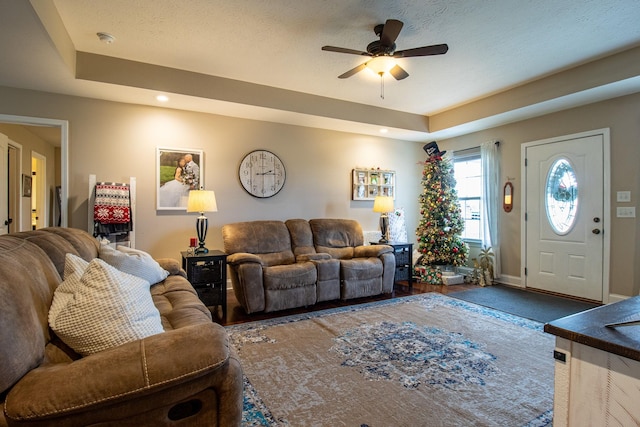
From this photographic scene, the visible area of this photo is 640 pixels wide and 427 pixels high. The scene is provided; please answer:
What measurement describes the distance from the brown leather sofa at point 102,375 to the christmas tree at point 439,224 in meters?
4.50

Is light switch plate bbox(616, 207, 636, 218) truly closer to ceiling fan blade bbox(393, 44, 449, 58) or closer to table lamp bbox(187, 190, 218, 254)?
ceiling fan blade bbox(393, 44, 449, 58)

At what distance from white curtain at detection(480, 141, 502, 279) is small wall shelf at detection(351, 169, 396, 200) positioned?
4.97ft

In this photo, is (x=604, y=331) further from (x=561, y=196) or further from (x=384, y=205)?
(x=561, y=196)

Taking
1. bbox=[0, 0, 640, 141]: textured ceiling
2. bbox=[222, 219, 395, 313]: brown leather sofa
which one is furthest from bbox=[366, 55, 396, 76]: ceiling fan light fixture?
bbox=[222, 219, 395, 313]: brown leather sofa

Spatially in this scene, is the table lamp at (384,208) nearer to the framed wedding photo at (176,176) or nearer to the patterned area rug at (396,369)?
the patterned area rug at (396,369)

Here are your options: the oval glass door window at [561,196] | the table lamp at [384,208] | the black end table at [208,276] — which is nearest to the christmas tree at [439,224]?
the table lamp at [384,208]

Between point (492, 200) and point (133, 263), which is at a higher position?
point (492, 200)

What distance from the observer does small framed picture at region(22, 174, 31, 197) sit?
16.9 feet

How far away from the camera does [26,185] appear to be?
5344mm

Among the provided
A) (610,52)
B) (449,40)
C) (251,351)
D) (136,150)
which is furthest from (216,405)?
(610,52)

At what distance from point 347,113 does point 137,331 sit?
4.13 m

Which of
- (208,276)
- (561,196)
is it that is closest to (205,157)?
(208,276)

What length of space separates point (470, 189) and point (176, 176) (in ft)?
15.3

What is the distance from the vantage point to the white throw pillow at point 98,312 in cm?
123
